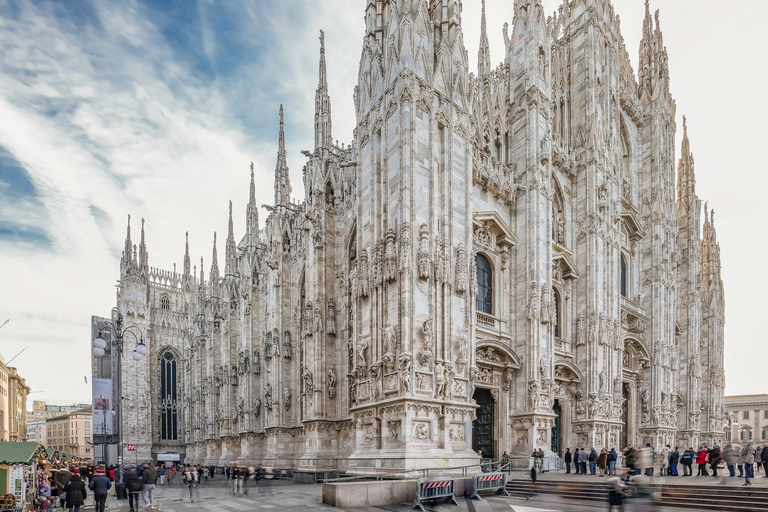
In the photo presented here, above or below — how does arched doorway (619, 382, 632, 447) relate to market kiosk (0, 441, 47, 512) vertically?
below

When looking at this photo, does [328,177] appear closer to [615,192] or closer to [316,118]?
[316,118]

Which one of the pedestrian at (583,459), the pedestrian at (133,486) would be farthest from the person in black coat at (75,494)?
the pedestrian at (583,459)

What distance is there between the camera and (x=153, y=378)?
6650cm

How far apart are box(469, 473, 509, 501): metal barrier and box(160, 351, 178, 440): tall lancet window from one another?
58.2 metres

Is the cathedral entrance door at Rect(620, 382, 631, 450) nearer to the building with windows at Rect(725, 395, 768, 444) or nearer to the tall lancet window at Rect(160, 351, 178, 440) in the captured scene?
the building with windows at Rect(725, 395, 768, 444)

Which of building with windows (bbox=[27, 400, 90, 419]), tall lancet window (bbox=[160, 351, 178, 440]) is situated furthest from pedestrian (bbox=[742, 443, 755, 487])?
building with windows (bbox=[27, 400, 90, 419])

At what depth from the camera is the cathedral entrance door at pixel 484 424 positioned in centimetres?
2387

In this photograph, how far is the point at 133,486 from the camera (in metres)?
13.9

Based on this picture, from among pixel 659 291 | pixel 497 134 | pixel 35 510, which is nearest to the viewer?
pixel 35 510

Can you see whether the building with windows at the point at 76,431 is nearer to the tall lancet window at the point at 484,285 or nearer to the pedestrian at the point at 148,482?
the tall lancet window at the point at 484,285

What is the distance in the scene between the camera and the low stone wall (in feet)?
46.9

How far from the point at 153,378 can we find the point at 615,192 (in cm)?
5598

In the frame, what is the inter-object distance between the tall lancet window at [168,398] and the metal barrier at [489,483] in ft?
191

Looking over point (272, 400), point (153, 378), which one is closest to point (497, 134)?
point (272, 400)
